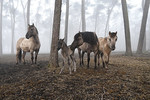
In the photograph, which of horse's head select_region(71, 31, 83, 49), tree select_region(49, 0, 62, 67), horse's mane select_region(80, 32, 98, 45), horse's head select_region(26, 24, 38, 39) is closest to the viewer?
horse's head select_region(71, 31, 83, 49)

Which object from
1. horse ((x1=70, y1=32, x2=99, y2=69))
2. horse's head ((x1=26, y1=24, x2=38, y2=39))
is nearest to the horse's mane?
horse ((x1=70, y1=32, x2=99, y2=69))

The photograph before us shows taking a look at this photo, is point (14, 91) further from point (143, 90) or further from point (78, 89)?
point (143, 90)

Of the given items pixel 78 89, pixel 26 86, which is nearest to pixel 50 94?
pixel 78 89

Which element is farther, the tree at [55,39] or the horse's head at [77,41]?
the tree at [55,39]

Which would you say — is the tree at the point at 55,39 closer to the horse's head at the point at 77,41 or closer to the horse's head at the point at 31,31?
the horse's head at the point at 77,41

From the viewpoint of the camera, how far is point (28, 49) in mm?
9727

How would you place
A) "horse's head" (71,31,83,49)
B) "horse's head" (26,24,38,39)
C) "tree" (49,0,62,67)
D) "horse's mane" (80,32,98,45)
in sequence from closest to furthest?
"horse's head" (71,31,83,49), "horse's mane" (80,32,98,45), "tree" (49,0,62,67), "horse's head" (26,24,38,39)

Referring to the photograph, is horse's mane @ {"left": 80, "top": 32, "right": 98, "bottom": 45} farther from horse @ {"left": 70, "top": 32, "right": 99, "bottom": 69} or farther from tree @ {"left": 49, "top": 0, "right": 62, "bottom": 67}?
tree @ {"left": 49, "top": 0, "right": 62, "bottom": 67}

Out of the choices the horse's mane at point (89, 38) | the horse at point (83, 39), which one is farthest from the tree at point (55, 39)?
the horse's mane at point (89, 38)

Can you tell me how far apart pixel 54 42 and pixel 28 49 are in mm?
3132

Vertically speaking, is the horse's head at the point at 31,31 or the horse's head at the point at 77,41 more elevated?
the horse's head at the point at 31,31

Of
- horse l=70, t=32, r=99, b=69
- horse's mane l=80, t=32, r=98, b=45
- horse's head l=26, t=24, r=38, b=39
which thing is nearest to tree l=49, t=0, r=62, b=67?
horse l=70, t=32, r=99, b=69

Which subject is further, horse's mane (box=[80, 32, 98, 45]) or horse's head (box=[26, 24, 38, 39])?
horse's head (box=[26, 24, 38, 39])

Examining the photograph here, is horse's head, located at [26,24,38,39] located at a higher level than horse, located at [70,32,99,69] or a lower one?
higher
